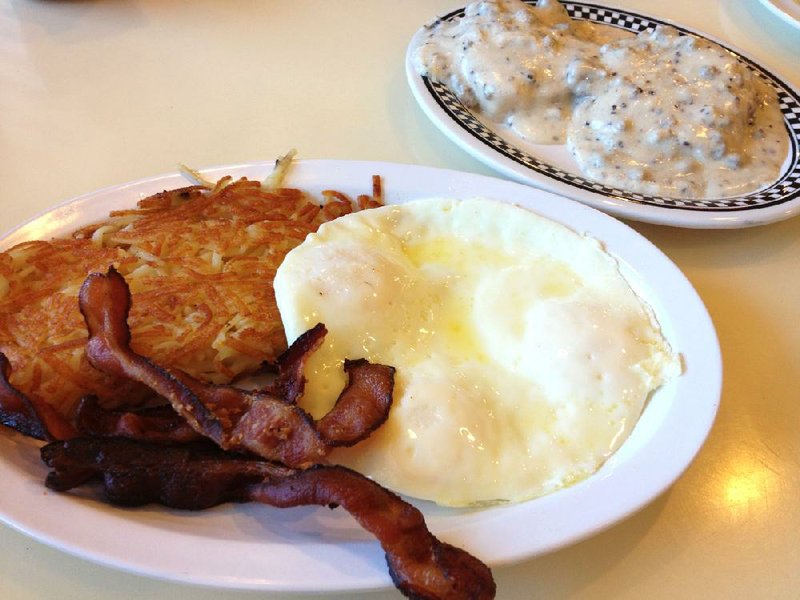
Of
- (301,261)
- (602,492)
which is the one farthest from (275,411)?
(602,492)

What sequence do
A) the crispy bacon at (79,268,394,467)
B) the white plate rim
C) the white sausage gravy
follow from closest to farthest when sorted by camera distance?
the crispy bacon at (79,268,394,467) < the white sausage gravy < the white plate rim

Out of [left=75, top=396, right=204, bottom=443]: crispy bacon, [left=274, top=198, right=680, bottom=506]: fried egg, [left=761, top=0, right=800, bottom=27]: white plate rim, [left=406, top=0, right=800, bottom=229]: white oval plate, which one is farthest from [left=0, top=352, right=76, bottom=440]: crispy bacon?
[left=761, top=0, right=800, bottom=27]: white plate rim

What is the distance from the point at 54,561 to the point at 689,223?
1.87 metres

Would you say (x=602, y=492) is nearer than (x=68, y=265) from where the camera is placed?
Yes

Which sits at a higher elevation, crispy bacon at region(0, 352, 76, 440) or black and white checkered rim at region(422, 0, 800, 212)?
crispy bacon at region(0, 352, 76, 440)

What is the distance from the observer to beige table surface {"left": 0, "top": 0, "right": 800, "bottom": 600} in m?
1.26

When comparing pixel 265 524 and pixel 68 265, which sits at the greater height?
pixel 68 265

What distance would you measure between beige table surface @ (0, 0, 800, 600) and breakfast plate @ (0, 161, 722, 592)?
0.13 m

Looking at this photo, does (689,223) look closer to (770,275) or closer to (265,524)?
(770,275)

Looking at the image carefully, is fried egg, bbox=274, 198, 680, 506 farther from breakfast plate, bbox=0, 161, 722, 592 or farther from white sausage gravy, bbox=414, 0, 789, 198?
white sausage gravy, bbox=414, 0, 789, 198

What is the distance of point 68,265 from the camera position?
1.57 m

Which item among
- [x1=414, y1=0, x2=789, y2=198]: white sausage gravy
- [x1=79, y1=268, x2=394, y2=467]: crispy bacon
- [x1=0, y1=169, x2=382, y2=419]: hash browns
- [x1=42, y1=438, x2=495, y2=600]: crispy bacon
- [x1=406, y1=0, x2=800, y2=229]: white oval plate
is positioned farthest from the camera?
[x1=414, y1=0, x2=789, y2=198]: white sausage gravy

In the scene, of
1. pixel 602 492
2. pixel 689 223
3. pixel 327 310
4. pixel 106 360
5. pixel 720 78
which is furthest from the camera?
pixel 720 78

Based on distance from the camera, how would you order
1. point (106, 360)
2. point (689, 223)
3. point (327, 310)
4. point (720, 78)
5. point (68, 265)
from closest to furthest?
point (106, 360)
point (327, 310)
point (68, 265)
point (689, 223)
point (720, 78)
